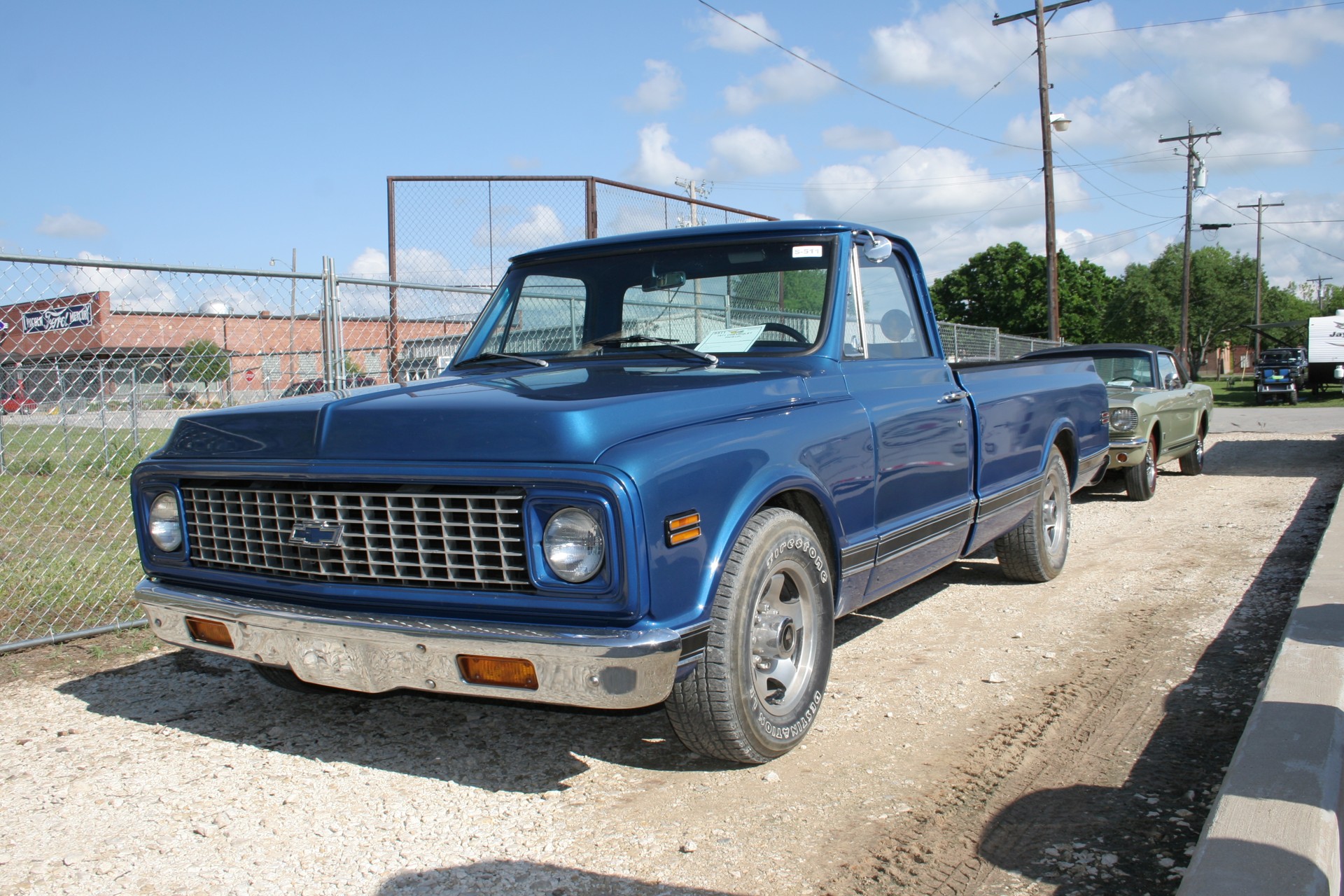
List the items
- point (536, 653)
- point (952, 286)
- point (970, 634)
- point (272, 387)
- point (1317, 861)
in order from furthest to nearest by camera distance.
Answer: point (952, 286)
point (272, 387)
point (970, 634)
point (536, 653)
point (1317, 861)

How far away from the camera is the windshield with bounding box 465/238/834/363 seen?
3936mm

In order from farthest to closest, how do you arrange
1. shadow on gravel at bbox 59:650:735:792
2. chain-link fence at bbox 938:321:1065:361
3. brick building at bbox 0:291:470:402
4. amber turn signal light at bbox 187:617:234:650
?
chain-link fence at bbox 938:321:1065:361 < brick building at bbox 0:291:470:402 < shadow on gravel at bbox 59:650:735:792 < amber turn signal light at bbox 187:617:234:650

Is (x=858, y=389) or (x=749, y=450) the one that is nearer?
(x=749, y=450)

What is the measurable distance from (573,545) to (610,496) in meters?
0.19

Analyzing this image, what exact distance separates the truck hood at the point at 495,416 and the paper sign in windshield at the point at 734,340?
0.76 ft

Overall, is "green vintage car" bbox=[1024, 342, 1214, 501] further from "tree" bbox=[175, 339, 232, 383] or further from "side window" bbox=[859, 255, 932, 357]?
"tree" bbox=[175, 339, 232, 383]

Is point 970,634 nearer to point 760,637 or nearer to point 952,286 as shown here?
point 760,637

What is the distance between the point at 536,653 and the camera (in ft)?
8.52

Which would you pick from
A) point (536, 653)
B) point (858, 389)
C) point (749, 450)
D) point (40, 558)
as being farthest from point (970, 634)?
point (40, 558)

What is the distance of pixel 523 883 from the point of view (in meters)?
2.57

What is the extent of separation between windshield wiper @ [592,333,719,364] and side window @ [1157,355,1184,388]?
7.98m

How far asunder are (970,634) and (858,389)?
172 cm

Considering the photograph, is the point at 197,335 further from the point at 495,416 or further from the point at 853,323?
the point at 495,416

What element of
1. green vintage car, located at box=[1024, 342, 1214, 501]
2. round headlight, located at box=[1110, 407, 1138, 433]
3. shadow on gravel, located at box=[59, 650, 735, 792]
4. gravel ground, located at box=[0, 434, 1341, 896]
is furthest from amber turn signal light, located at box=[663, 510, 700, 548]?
round headlight, located at box=[1110, 407, 1138, 433]
